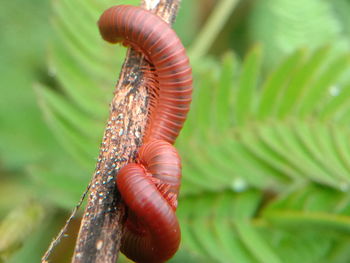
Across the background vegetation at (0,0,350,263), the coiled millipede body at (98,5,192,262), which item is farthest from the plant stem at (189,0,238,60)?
the coiled millipede body at (98,5,192,262)

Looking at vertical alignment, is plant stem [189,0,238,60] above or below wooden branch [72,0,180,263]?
above

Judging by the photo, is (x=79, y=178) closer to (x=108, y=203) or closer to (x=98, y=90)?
(x=98, y=90)

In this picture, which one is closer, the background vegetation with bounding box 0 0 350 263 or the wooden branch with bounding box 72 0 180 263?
the wooden branch with bounding box 72 0 180 263

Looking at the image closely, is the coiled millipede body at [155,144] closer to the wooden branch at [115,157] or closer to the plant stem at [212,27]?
the wooden branch at [115,157]

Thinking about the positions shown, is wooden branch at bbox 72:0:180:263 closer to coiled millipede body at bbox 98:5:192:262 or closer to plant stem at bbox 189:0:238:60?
coiled millipede body at bbox 98:5:192:262

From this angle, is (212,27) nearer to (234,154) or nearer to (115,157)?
(234,154)

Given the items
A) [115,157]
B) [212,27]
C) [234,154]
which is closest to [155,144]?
[115,157]
